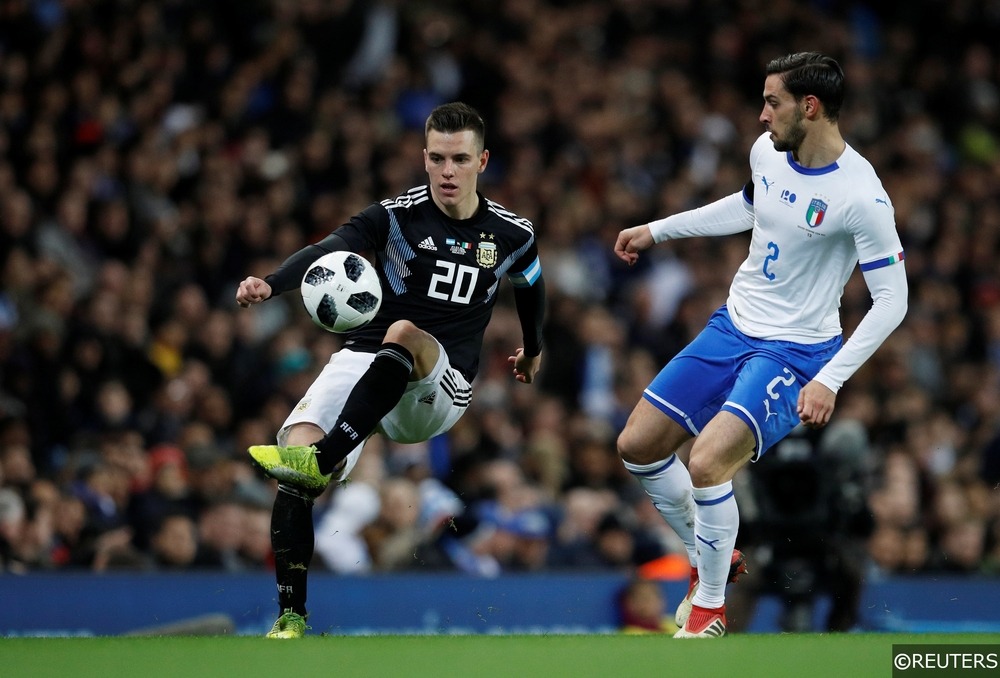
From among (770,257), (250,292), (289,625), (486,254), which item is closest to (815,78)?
(770,257)

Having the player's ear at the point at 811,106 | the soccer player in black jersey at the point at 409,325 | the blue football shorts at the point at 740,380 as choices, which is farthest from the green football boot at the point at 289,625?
the player's ear at the point at 811,106

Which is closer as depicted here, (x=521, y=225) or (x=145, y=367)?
(x=521, y=225)

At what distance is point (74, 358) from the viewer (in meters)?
10.1

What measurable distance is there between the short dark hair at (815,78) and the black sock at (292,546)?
9.11ft

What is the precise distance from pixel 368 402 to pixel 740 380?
1627 millimetres

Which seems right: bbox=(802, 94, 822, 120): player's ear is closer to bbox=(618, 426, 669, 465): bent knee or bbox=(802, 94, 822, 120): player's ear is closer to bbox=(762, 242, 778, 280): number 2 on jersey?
bbox=(762, 242, 778, 280): number 2 on jersey

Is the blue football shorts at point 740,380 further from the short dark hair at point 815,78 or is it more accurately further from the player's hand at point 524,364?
the short dark hair at point 815,78

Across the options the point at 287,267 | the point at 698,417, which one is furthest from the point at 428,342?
the point at 698,417

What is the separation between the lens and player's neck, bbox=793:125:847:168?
6227 mm

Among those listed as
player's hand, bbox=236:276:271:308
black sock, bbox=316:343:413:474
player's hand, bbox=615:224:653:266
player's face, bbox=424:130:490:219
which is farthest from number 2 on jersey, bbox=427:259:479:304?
player's hand, bbox=236:276:271:308

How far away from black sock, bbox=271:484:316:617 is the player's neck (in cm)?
266

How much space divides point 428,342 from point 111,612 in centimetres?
356

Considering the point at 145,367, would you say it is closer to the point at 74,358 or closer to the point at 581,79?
the point at 74,358

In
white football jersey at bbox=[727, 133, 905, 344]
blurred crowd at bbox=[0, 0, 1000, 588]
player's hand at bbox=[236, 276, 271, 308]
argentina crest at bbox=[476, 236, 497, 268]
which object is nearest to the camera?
player's hand at bbox=[236, 276, 271, 308]
